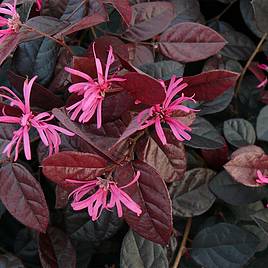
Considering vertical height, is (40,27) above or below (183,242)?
above

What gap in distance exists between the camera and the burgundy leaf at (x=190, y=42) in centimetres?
75

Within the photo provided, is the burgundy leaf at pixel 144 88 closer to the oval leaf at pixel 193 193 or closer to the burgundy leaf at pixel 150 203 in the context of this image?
the burgundy leaf at pixel 150 203

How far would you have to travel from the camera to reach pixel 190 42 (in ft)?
2.55

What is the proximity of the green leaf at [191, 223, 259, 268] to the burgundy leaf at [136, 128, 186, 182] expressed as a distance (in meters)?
0.16

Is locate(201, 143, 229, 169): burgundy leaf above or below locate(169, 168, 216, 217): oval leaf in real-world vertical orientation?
above

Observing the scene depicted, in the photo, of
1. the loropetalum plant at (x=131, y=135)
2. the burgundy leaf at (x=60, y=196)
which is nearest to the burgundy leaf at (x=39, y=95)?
the loropetalum plant at (x=131, y=135)

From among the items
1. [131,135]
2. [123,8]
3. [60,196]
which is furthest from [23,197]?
[123,8]

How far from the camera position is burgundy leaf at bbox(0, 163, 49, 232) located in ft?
2.28

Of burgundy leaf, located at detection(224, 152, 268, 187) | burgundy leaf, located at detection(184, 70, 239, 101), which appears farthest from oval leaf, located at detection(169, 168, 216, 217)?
burgundy leaf, located at detection(184, 70, 239, 101)

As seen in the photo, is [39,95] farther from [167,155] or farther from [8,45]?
[167,155]

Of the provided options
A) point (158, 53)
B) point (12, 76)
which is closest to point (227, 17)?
point (158, 53)

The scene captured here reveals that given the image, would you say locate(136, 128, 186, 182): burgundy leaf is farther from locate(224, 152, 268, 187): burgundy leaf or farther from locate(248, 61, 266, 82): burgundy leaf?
locate(248, 61, 266, 82): burgundy leaf

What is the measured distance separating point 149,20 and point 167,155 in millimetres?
213

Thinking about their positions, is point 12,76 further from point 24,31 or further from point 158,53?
point 158,53
